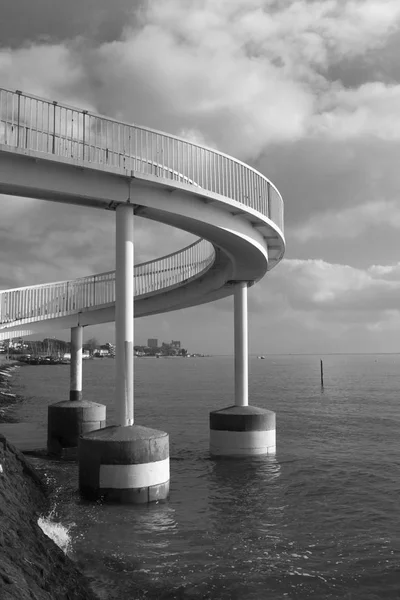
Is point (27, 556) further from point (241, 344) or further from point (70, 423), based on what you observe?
point (70, 423)

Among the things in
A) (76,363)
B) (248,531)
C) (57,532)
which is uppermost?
(76,363)

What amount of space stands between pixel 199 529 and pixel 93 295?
647 inches

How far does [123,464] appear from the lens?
14352 millimetres

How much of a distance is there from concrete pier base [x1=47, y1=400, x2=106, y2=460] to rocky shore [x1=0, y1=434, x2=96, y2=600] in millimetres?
11676

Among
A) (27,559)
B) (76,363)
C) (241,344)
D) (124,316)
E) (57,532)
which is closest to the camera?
(27,559)

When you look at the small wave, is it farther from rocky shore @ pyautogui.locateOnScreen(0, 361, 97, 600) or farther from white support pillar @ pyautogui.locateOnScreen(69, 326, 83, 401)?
white support pillar @ pyautogui.locateOnScreen(69, 326, 83, 401)

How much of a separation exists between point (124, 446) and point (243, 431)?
332 inches

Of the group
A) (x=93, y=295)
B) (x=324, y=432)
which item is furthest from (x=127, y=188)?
(x=324, y=432)

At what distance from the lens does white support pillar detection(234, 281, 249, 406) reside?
2314 cm

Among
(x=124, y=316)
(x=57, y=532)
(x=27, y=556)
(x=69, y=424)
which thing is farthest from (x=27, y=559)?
(x=69, y=424)

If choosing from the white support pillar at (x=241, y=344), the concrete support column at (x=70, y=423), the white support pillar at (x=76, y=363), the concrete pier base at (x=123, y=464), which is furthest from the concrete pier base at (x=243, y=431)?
the white support pillar at (x=76, y=363)

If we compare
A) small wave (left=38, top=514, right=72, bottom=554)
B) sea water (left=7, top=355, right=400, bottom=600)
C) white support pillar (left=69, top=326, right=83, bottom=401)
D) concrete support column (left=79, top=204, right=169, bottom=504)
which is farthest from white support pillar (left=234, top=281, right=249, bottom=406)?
white support pillar (left=69, top=326, right=83, bottom=401)

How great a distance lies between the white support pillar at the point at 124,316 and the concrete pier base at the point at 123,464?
2.15ft

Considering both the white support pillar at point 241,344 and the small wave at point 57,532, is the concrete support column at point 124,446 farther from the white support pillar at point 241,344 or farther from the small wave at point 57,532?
the white support pillar at point 241,344
